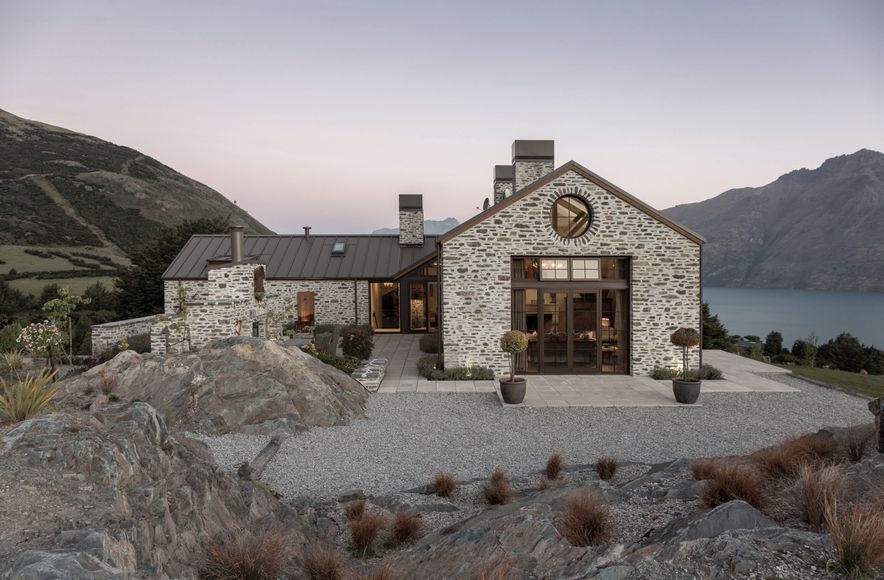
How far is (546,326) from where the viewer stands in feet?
44.8

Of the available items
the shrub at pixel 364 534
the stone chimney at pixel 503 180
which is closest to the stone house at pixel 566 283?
the stone chimney at pixel 503 180

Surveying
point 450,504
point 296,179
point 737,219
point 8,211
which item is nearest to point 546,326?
point 450,504

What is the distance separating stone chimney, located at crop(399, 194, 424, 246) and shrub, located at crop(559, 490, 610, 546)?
21383 mm

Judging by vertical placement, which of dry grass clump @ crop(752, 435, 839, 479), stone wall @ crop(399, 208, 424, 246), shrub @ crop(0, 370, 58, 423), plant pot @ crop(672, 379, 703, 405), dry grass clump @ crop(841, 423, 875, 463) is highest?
stone wall @ crop(399, 208, 424, 246)

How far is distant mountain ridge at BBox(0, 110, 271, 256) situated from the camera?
4972 centimetres

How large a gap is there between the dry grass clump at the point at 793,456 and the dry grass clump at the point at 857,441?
126 mm

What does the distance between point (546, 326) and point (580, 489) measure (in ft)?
28.9

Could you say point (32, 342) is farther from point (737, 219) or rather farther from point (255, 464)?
point (737, 219)

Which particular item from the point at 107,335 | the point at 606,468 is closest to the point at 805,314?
the point at 606,468

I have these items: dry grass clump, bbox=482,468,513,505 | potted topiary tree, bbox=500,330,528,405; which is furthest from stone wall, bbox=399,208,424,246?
dry grass clump, bbox=482,468,513,505

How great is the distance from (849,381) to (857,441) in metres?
11.0

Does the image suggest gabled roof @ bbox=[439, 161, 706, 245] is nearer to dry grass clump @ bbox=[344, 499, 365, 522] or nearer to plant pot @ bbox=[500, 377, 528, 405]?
plant pot @ bbox=[500, 377, 528, 405]

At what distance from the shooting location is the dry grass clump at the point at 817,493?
3.60 m

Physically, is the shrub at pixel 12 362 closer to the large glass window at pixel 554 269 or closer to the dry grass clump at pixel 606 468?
the large glass window at pixel 554 269
